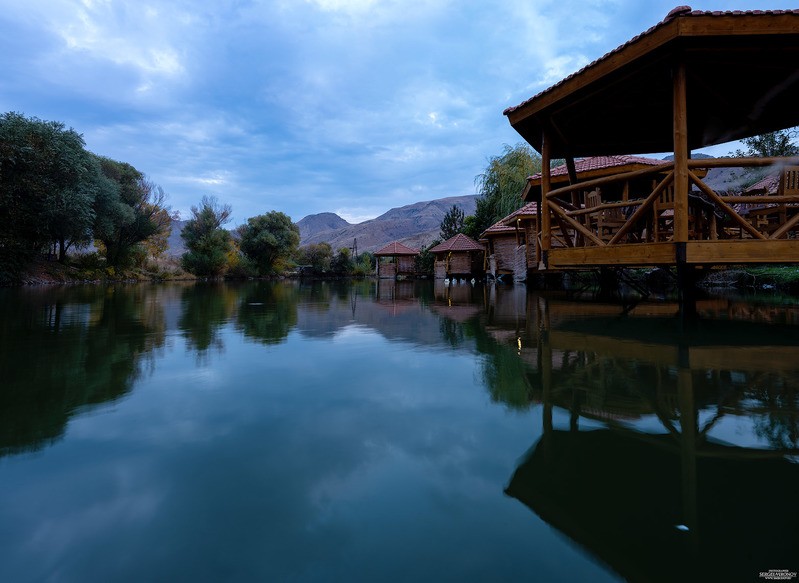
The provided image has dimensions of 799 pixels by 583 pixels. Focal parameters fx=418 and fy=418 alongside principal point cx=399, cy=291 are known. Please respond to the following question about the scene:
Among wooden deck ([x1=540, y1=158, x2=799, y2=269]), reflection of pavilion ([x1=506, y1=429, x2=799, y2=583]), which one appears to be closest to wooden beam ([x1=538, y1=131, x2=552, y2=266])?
wooden deck ([x1=540, y1=158, x2=799, y2=269])

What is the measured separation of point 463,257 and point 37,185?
24.2 metres

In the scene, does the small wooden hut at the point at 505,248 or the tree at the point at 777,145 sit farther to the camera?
the tree at the point at 777,145

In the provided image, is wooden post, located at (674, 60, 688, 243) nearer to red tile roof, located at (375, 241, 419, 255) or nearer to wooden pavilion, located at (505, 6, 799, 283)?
wooden pavilion, located at (505, 6, 799, 283)

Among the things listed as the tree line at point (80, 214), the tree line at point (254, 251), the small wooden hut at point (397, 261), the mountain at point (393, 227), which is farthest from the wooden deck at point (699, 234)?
the mountain at point (393, 227)

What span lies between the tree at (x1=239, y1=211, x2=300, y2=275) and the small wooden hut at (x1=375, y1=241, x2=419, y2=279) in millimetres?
10103

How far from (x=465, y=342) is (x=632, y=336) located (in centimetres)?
195

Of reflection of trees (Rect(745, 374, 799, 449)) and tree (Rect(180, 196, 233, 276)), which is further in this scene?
tree (Rect(180, 196, 233, 276))

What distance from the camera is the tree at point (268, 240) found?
42156mm

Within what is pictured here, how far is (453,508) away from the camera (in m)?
1.52

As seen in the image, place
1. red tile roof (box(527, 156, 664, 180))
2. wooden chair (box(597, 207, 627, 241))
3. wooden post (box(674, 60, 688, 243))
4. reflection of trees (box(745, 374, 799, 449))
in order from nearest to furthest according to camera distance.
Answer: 1. reflection of trees (box(745, 374, 799, 449))
2. wooden post (box(674, 60, 688, 243))
3. wooden chair (box(597, 207, 627, 241))
4. red tile roof (box(527, 156, 664, 180))

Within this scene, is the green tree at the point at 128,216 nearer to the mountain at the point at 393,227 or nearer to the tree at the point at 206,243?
the tree at the point at 206,243

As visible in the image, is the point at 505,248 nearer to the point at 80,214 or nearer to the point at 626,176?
the point at 626,176

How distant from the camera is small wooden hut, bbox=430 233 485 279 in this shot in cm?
2859

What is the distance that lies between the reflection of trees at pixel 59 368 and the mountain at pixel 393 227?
86.3 meters
